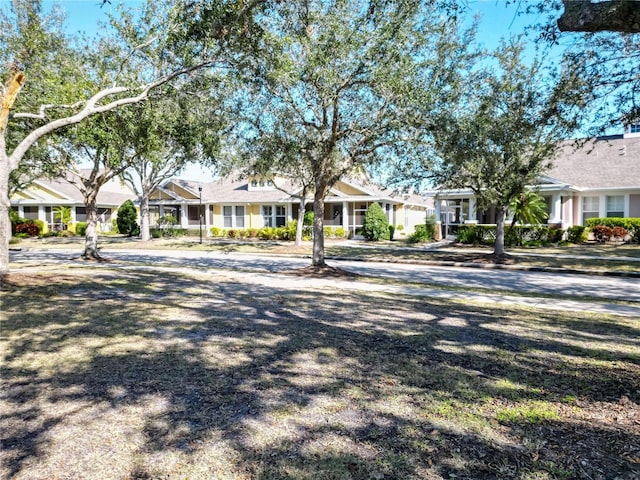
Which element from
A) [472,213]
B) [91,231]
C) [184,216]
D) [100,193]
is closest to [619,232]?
[472,213]

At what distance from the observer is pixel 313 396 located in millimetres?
3889

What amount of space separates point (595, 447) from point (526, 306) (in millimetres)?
6254

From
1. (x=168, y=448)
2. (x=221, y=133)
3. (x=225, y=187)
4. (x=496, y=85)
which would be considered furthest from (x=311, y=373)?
(x=225, y=187)

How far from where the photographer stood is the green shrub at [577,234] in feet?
84.1

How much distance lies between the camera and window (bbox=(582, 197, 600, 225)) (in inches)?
1094

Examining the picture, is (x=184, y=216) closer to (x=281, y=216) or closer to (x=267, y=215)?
(x=267, y=215)

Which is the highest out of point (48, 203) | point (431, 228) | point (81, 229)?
point (48, 203)

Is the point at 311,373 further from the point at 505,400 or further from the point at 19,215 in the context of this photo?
the point at 19,215

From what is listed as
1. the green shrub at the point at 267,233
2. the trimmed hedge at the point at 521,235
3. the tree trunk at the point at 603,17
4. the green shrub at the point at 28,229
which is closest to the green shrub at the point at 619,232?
the trimmed hedge at the point at 521,235

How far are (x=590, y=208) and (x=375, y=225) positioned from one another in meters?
14.0

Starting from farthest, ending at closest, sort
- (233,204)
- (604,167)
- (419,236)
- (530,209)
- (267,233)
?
(233,204), (267,233), (419,236), (604,167), (530,209)

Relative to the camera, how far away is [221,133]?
14.1 metres

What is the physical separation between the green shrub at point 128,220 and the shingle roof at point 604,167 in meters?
33.1

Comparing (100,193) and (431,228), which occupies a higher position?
(100,193)
